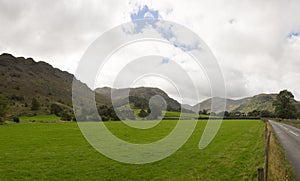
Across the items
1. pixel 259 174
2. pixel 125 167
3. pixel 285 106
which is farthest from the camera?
pixel 285 106

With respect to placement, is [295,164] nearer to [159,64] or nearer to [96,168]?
[159,64]

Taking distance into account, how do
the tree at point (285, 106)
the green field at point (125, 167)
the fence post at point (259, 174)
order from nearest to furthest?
the fence post at point (259, 174)
the green field at point (125, 167)
the tree at point (285, 106)

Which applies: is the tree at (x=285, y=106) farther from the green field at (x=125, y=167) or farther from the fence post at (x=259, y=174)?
the fence post at (x=259, y=174)

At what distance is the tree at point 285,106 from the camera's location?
130500 mm

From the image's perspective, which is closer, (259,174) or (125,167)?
(259,174)

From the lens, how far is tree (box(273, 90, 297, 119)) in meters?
130

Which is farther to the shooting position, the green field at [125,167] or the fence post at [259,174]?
the green field at [125,167]

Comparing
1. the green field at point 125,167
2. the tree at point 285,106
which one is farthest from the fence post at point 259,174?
the tree at point 285,106

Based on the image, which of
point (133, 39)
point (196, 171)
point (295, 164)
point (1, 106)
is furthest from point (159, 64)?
point (1, 106)

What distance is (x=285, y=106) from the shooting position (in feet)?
435

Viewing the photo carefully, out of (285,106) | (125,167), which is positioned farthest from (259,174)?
(285,106)

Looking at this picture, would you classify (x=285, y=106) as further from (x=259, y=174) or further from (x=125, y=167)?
(x=259, y=174)

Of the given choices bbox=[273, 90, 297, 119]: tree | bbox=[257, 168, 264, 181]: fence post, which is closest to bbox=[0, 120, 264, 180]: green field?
bbox=[257, 168, 264, 181]: fence post

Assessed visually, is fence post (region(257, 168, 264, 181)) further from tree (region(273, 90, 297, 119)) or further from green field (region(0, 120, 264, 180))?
tree (region(273, 90, 297, 119))
